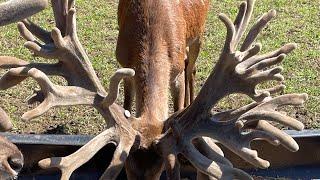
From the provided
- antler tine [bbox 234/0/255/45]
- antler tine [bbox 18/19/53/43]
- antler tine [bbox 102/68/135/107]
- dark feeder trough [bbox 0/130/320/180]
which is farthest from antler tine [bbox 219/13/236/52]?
dark feeder trough [bbox 0/130/320/180]

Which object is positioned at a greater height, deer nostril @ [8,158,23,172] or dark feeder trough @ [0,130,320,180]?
deer nostril @ [8,158,23,172]

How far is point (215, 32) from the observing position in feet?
29.7

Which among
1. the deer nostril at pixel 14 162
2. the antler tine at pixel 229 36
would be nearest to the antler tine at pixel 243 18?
the antler tine at pixel 229 36

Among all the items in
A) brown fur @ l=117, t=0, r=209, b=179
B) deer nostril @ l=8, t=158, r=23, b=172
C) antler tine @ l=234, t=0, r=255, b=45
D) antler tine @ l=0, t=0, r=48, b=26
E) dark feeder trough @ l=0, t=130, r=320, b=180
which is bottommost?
dark feeder trough @ l=0, t=130, r=320, b=180

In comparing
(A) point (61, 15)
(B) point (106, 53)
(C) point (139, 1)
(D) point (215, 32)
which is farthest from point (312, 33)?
(A) point (61, 15)

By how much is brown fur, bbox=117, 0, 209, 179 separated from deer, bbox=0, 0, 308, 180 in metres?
0.01

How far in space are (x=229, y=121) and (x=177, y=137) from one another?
0.33 metres

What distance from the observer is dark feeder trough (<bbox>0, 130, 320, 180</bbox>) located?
612 cm

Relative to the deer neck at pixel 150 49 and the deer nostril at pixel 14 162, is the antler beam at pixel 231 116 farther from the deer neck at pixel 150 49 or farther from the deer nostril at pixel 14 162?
the deer nostril at pixel 14 162

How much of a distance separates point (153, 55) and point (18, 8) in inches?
61.8

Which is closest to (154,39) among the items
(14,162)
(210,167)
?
(210,167)

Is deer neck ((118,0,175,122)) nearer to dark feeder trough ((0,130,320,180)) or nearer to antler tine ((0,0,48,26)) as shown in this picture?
dark feeder trough ((0,130,320,180))

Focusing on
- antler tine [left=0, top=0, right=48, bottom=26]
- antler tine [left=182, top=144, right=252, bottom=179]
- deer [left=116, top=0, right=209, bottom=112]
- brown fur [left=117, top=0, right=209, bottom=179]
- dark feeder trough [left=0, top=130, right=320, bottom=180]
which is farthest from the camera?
dark feeder trough [left=0, top=130, right=320, bottom=180]

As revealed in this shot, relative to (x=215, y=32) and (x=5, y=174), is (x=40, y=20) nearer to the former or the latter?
(x=215, y=32)
